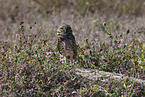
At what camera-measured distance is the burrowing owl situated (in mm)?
3355

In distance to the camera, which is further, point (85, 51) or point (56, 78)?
point (85, 51)

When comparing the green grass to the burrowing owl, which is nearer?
the green grass

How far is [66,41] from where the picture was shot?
11.1ft

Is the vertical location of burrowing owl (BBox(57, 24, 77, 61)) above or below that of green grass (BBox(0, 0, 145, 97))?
above

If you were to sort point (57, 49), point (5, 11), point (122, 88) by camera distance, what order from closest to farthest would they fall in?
point (122, 88) → point (57, 49) → point (5, 11)

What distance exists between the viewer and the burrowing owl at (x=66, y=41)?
132 inches

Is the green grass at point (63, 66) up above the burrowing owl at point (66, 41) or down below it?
below

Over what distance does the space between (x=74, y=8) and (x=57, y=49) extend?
3130 mm

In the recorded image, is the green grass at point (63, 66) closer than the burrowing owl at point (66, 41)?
Yes

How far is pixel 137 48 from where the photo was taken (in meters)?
3.54

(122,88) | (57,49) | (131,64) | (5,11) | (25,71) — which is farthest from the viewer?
(5,11)

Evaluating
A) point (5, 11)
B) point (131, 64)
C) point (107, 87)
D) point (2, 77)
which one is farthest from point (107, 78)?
point (5, 11)

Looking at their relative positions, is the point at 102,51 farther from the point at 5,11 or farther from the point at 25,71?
the point at 5,11

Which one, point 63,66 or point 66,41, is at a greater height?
point 66,41
